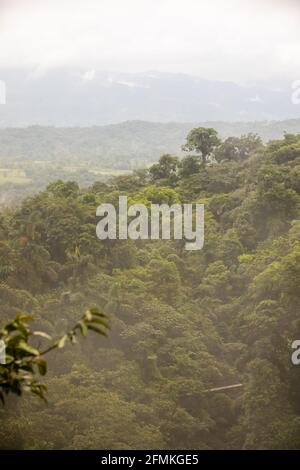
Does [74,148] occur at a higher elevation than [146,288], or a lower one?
higher

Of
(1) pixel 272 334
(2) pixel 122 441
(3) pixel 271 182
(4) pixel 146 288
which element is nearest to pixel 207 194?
(3) pixel 271 182

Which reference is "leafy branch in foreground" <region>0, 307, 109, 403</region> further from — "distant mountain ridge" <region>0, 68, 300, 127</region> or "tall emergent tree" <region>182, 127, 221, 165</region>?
"distant mountain ridge" <region>0, 68, 300, 127</region>

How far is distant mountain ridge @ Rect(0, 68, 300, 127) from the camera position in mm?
99250

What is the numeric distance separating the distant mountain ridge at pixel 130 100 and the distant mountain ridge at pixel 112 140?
93.0 feet

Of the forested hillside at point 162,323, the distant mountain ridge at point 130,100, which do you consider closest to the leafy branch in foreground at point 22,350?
the forested hillside at point 162,323

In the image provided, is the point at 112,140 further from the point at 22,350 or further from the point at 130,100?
the point at 22,350

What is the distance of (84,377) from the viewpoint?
8.80 metres

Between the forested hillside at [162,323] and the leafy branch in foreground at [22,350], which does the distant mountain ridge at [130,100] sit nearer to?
the forested hillside at [162,323]

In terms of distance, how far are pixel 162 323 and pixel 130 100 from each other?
106963mm

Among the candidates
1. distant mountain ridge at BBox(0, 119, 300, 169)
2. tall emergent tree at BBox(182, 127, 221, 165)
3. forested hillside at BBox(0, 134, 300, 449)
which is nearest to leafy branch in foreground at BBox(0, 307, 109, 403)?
forested hillside at BBox(0, 134, 300, 449)

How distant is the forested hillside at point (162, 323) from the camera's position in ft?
26.1

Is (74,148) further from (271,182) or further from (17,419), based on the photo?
(17,419)

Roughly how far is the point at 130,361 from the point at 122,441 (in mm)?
2268
